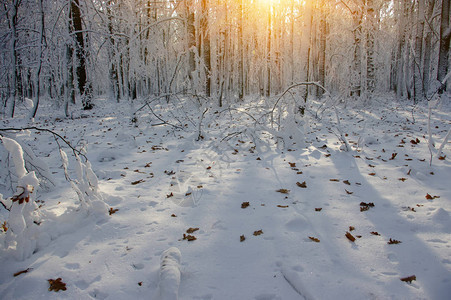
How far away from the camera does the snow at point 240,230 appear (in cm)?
164

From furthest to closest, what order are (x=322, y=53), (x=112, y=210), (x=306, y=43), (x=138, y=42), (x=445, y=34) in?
(x=322, y=53), (x=445, y=34), (x=138, y=42), (x=306, y=43), (x=112, y=210)

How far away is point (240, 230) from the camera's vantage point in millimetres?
2334

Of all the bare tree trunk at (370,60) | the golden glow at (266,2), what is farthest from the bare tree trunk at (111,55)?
the golden glow at (266,2)

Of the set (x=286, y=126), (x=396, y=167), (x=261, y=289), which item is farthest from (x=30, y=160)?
(x=396, y=167)

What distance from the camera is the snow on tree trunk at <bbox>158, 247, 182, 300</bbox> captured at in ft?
5.00

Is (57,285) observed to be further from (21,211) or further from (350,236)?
(350,236)

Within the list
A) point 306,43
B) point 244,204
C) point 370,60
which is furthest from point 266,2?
point 244,204

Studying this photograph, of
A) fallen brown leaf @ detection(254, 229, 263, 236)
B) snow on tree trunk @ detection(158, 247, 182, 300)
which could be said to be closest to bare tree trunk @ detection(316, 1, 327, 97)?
fallen brown leaf @ detection(254, 229, 263, 236)

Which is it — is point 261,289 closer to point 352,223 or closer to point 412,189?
point 352,223

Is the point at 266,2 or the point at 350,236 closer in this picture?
the point at 350,236

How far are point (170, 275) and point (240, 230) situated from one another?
0.87 meters

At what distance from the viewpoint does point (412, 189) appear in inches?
120

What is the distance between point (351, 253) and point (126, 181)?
2.95m

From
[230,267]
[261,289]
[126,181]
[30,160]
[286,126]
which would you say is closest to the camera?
[261,289]
